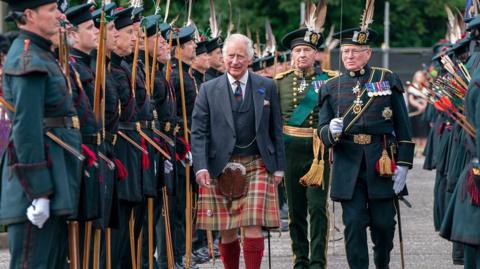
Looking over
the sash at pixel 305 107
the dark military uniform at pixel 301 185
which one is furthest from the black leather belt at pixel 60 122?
the sash at pixel 305 107

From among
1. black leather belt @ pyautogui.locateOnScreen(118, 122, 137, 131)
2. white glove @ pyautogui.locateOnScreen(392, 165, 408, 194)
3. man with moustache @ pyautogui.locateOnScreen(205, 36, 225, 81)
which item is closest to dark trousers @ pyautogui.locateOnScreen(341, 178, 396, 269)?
white glove @ pyautogui.locateOnScreen(392, 165, 408, 194)

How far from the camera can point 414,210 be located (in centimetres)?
1991

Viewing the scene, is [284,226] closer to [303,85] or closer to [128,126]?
[303,85]

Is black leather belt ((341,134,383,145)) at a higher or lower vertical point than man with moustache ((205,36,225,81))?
lower

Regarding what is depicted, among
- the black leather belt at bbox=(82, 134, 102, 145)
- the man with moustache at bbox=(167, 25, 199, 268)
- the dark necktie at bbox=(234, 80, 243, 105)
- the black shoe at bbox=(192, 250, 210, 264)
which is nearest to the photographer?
the black leather belt at bbox=(82, 134, 102, 145)

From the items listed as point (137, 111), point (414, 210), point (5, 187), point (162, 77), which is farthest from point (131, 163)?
point (414, 210)

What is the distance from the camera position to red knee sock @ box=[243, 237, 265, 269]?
11.0 metres

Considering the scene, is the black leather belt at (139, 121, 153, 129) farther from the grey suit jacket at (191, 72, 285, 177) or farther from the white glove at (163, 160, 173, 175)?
the white glove at (163, 160, 173, 175)

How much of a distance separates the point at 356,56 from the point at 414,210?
847cm

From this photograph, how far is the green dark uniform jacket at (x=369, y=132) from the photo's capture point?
11445 mm

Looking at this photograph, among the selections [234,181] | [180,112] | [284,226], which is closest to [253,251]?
[234,181]

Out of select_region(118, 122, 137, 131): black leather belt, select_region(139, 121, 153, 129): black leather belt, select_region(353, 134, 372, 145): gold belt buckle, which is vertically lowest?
select_region(353, 134, 372, 145): gold belt buckle

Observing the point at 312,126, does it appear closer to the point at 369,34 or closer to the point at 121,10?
the point at 369,34

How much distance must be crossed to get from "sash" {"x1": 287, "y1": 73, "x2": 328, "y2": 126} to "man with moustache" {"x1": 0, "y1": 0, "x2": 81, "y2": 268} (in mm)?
4785
